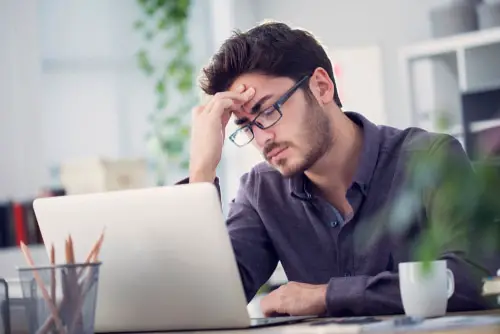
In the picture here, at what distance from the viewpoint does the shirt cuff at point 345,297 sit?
1.70 meters

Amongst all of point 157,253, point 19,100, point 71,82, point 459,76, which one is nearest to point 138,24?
point 71,82

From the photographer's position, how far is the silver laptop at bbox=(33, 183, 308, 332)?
1478 mm

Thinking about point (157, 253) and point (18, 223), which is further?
point (18, 223)

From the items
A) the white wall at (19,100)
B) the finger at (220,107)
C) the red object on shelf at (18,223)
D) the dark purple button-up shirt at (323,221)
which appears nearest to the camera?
the dark purple button-up shirt at (323,221)

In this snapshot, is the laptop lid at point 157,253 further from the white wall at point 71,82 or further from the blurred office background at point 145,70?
the white wall at point 71,82

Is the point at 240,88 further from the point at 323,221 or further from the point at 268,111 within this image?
the point at 323,221

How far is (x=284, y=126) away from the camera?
2172mm

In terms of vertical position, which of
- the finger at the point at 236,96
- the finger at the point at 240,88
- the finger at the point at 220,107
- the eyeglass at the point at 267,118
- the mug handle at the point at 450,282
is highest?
the finger at the point at 240,88

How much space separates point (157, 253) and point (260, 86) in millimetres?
753

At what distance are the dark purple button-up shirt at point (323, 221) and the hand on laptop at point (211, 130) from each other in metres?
0.18

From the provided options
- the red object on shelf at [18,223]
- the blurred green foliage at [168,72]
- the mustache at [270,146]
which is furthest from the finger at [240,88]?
the blurred green foliage at [168,72]

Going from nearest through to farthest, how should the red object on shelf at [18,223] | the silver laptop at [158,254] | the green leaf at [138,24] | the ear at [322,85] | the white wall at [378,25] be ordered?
the silver laptop at [158,254] < the ear at [322,85] < the red object on shelf at [18,223] < the white wall at [378,25] < the green leaf at [138,24]

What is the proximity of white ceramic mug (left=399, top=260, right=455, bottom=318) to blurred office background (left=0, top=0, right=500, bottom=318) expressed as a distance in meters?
3.33

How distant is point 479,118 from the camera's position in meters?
4.35
